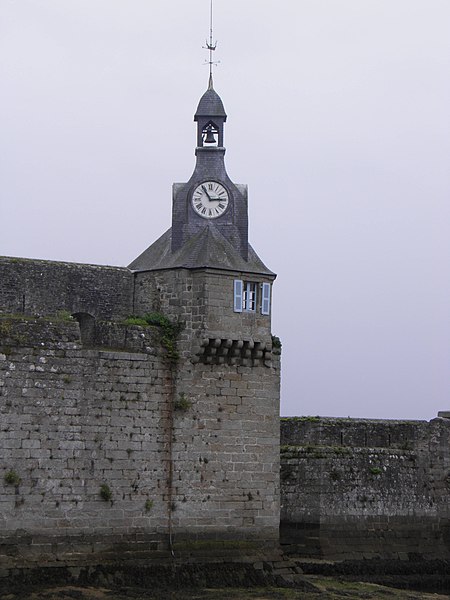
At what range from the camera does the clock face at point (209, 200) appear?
3944 cm

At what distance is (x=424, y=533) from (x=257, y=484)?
1037cm

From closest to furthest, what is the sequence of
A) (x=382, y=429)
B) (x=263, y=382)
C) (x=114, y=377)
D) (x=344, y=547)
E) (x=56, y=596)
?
(x=56, y=596), (x=114, y=377), (x=263, y=382), (x=344, y=547), (x=382, y=429)

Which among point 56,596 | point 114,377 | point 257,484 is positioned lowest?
point 56,596

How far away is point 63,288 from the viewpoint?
37.8m

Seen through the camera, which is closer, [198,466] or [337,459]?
[198,466]

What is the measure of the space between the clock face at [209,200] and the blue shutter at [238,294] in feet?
6.84

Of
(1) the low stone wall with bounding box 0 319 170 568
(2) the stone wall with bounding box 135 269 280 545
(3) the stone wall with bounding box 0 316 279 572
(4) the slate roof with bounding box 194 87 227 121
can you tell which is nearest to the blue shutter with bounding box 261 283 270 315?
(2) the stone wall with bounding box 135 269 280 545

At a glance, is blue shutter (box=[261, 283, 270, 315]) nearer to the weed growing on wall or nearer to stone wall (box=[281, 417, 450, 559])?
the weed growing on wall

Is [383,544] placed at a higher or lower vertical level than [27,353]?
lower

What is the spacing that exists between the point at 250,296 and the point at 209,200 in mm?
2786

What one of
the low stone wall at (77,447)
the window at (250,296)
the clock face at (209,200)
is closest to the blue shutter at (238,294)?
the window at (250,296)

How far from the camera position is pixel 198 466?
37.6 metres

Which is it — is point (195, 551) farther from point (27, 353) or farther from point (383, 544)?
point (383, 544)

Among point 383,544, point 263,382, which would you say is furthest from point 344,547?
point 263,382
